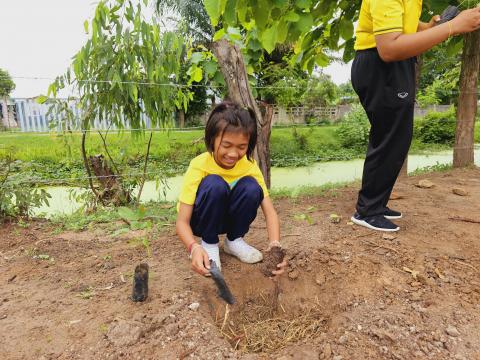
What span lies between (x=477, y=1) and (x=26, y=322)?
9.46 feet

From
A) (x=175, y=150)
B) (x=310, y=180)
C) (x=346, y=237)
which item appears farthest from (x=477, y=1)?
(x=175, y=150)

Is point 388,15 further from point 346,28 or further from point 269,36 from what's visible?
point 346,28

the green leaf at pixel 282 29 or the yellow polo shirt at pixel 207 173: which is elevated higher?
the green leaf at pixel 282 29

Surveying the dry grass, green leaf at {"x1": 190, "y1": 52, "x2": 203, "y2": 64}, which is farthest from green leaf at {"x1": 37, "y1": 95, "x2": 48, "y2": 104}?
the dry grass

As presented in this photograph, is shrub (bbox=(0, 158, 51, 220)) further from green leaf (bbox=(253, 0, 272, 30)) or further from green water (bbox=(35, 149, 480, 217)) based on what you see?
green leaf (bbox=(253, 0, 272, 30))

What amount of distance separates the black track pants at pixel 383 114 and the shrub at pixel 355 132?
803cm

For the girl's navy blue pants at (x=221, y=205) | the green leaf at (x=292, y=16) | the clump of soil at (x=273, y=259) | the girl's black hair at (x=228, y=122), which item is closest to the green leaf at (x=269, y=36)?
the green leaf at (x=292, y=16)

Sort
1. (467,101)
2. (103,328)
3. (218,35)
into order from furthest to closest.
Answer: (467,101) < (218,35) < (103,328)

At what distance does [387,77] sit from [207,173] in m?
0.98

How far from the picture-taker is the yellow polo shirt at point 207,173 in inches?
61.9

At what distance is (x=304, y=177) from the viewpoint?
18.9ft

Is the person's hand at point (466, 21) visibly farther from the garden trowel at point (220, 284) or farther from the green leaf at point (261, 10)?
the garden trowel at point (220, 284)

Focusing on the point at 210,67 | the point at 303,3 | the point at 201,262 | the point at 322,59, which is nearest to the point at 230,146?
the point at 201,262

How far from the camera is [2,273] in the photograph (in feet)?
5.79
